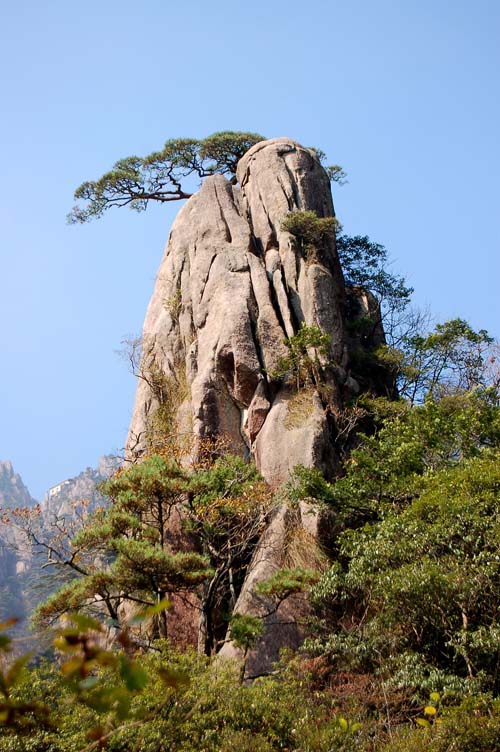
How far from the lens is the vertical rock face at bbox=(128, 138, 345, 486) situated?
61.4 feet

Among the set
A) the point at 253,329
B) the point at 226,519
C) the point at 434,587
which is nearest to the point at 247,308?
the point at 253,329

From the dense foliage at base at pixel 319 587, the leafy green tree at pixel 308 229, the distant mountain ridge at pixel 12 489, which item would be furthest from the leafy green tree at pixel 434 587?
the distant mountain ridge at pixel 12 489

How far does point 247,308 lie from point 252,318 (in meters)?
0.33

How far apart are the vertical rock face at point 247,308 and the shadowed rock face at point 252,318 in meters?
0.03

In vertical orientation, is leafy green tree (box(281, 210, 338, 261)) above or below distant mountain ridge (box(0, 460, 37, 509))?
below

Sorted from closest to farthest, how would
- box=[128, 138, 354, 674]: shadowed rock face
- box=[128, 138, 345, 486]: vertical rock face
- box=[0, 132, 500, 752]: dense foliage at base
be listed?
1. box=[0, 132, 500, 752]: dense foliage at base
2. box=[128, 138, 354, 674]: shadowed rock face
3. box=[128, 138, 345, 486]: vertical rock face

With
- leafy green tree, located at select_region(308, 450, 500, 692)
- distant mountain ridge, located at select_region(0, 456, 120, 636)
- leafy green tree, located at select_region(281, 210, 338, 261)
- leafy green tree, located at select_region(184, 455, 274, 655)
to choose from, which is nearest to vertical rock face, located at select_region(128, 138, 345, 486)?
leafy green tree, located at select_region(281, 210, 338, 261)

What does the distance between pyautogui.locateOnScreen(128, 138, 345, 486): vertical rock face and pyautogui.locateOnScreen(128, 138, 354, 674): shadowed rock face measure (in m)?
0.03

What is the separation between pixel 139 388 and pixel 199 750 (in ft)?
48.6

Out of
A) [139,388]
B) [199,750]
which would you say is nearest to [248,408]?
[139,388]

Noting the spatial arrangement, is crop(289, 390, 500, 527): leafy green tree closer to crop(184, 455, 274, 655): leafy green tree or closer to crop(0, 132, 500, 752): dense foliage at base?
crop(0, 132, 500, 752): dense foliage at base

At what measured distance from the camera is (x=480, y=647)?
1076 cm

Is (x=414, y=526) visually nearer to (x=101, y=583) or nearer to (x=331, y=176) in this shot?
(x=101, y=583)

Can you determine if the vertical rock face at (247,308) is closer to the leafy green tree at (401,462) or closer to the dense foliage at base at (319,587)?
the dense foliage at base at (319,587)
